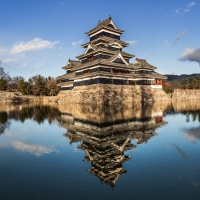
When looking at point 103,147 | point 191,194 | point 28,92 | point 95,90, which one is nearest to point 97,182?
point 191,194

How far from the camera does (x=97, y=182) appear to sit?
21.0 feet

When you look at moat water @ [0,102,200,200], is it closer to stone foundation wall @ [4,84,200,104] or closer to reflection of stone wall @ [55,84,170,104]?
stone foundation wall @ [4,84,200,104]

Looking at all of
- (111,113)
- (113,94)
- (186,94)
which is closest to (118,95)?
(113,94)

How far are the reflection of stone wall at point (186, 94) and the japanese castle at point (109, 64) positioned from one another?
1120cm

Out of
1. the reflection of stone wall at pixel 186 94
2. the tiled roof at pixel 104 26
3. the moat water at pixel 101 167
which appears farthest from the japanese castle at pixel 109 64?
the moat water at pixel 101 167

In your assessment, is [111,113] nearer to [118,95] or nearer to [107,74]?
[118,95]

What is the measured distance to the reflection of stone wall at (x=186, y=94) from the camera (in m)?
64.6

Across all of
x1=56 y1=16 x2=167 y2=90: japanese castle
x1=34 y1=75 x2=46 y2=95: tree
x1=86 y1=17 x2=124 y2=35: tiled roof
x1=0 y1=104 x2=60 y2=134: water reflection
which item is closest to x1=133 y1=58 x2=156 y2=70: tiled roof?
x1=56 y1=16 x2=167 y2=90: japanese castle

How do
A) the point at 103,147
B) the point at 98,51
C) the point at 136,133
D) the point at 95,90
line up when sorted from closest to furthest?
the point at 103,147
the point at 136,133
the point at 95,90
the point at 98,51

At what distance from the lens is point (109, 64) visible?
1774 inches

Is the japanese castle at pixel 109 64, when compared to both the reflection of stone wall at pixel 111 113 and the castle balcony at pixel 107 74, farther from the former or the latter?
the reflection of stone wall at pixel 111 113

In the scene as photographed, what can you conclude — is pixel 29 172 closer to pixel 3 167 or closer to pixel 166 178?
pixel 3 167

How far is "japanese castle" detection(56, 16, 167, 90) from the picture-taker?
4547 centimetres

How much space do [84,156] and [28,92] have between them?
8254 cm
